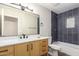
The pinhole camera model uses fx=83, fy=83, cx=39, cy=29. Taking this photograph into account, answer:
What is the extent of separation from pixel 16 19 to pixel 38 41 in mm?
575

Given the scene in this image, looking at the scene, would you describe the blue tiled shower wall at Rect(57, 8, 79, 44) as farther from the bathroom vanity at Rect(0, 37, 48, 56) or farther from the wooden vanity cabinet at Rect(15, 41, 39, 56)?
the wooden vanity cabinet at Rect(15, 41, 39, 56)

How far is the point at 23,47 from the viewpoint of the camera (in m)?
1.17

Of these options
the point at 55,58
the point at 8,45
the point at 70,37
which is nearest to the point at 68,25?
the point at 70,37

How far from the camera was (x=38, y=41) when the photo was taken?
155cm

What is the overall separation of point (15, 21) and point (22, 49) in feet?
1.90

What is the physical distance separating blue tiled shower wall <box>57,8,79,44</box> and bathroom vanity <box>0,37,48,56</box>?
130 centimetres

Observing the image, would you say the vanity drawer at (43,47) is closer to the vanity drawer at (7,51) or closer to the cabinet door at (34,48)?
the cabinet door at (34,48)

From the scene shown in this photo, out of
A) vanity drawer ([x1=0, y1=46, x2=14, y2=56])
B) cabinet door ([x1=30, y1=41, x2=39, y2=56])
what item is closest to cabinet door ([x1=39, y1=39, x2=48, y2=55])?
cabinet door ([x1=30, y1=41, x2=39, y2=56])

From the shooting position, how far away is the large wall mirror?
1326 mm

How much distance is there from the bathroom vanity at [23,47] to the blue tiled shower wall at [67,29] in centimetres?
130

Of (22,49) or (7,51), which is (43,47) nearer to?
(22,49)

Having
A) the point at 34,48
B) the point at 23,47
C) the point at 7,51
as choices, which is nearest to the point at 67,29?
the point at 34,48

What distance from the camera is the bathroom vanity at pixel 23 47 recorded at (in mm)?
932

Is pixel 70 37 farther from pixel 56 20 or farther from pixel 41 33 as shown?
pixel 41 33
